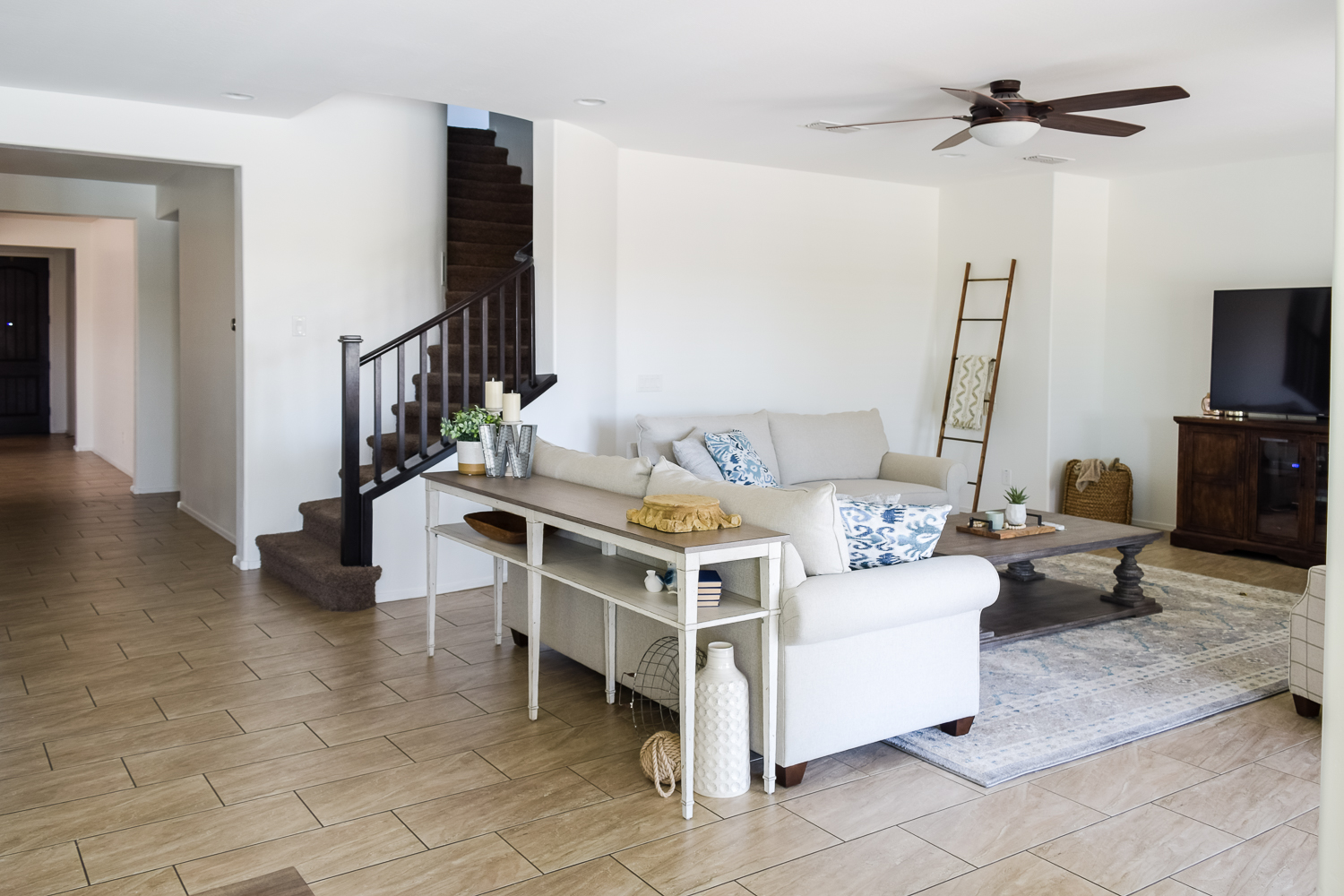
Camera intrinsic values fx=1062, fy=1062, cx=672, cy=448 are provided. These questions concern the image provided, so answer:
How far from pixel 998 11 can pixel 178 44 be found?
320 centimetres

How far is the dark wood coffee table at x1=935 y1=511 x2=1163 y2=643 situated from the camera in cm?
459

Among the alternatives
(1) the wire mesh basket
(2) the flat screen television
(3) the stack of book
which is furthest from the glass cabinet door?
(3) the stack of book

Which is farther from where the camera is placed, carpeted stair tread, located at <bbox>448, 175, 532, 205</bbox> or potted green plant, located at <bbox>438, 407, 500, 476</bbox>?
carpeted stair tread, located at <bbox>448, 175, 532, 205</bbox>

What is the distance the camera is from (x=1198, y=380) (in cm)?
715

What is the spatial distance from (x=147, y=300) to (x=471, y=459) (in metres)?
5.73

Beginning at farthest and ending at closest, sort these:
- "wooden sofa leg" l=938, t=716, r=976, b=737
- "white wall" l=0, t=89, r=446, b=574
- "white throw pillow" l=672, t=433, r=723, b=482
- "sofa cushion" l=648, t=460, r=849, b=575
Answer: "white throw pillow" l=672, t=433, r=723, b=482
"white wall" l=0, t=89, r=446, b=574
"wooden sofa leg" l=938, t=716, r=976, b=737
"sofa cushion" l=648, t=460, r=849, b=575

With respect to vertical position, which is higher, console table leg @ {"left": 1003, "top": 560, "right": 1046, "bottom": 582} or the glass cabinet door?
the glass cabinet door

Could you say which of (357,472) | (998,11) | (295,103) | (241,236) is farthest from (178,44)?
(998,11)

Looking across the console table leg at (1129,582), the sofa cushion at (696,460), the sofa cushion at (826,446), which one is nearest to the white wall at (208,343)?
the sofa cushion at (696,460)

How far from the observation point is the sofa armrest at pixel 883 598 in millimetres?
3039

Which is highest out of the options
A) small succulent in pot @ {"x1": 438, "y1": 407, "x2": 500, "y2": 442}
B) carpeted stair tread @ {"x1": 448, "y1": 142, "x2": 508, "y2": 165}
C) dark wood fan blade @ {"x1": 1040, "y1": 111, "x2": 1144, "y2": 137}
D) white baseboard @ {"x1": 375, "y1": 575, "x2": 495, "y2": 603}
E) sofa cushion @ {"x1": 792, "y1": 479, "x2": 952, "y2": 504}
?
carpeted stair tread @ {"x1": 448, "y1": 142, "x2": 508, "y2": 165}

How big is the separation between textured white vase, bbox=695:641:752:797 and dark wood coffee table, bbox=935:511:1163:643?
1658 mm

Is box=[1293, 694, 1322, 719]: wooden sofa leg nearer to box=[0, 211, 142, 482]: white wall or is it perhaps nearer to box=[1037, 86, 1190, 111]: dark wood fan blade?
box=[1037, 86, 1190, 111]: dark wood fan blade

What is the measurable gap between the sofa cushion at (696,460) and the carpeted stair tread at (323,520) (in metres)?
1.86
